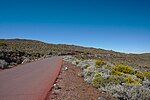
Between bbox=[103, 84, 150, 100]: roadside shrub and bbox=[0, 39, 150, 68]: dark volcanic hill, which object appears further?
bbox=[0, 39, 150, 68]: dark volcanic hill

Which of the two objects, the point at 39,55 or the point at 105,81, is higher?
the point at 105,81

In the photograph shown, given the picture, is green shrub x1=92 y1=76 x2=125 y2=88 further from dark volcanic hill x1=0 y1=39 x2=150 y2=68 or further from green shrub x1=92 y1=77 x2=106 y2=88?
dark volcanic hill x1=0 y1=39 x2=150 y2=68

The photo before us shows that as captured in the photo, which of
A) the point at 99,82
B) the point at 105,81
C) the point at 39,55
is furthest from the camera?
the point at 39,55

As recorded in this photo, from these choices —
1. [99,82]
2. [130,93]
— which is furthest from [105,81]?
[130,93]

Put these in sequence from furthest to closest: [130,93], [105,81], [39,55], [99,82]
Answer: [39,55] → [99,82] → [105,81] → [130,93]

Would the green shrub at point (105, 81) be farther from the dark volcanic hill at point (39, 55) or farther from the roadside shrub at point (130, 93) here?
the dark volcanic hill at point (39, 55)

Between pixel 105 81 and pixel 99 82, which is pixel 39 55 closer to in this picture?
pixel 99 82

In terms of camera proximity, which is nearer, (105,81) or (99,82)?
(105,81)

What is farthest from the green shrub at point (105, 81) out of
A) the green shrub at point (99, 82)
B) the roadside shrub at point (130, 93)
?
the roadside shrub at point (130, 93)

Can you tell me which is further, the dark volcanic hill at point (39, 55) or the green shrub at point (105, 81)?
the dark volcanic hill at point (39, 55)

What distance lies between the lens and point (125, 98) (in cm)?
943

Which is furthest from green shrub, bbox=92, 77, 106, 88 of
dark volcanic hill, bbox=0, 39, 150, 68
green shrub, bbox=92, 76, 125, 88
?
dark volcanic hill, bbox=0, 39, 150, 68

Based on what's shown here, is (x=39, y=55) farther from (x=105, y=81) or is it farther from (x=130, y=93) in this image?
(x=130, y=93)

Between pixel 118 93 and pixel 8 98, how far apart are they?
440 cm
